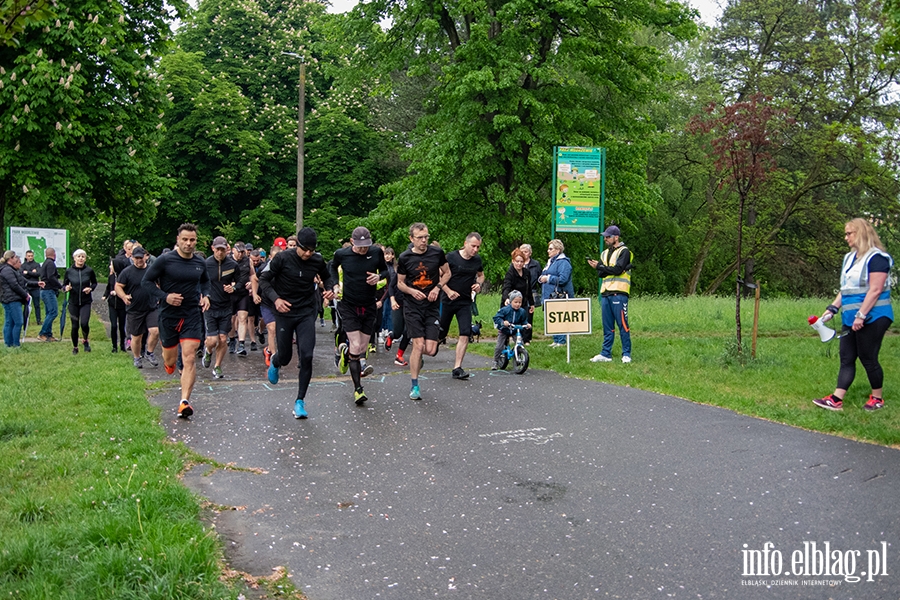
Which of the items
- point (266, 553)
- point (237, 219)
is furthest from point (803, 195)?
point (266, 553)

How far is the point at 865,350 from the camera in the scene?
9.27m

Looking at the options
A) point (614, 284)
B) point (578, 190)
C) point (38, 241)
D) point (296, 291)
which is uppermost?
point (578, 190)

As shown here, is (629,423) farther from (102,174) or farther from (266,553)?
(102,174)

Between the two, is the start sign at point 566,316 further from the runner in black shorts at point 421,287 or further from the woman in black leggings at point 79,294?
the woman in black leggings at point 79,294

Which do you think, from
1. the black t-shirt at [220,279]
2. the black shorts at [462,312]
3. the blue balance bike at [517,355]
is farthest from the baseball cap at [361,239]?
the black t-shirt at [220,279]

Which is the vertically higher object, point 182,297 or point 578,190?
point 578,190

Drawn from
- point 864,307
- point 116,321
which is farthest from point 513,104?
point 864,307

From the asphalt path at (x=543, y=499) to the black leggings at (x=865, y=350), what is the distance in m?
1.21

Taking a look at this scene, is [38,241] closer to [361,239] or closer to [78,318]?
[78,318]

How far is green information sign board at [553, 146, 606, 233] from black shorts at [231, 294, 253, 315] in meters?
6.01

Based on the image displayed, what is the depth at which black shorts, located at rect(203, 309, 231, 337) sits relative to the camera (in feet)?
44.2

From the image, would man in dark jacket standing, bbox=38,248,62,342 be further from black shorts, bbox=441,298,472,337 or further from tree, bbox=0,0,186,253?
black shorts, bbox=441,298,472,337

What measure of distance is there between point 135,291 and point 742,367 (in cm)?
968

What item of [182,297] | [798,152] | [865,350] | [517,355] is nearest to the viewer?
[865,350]
